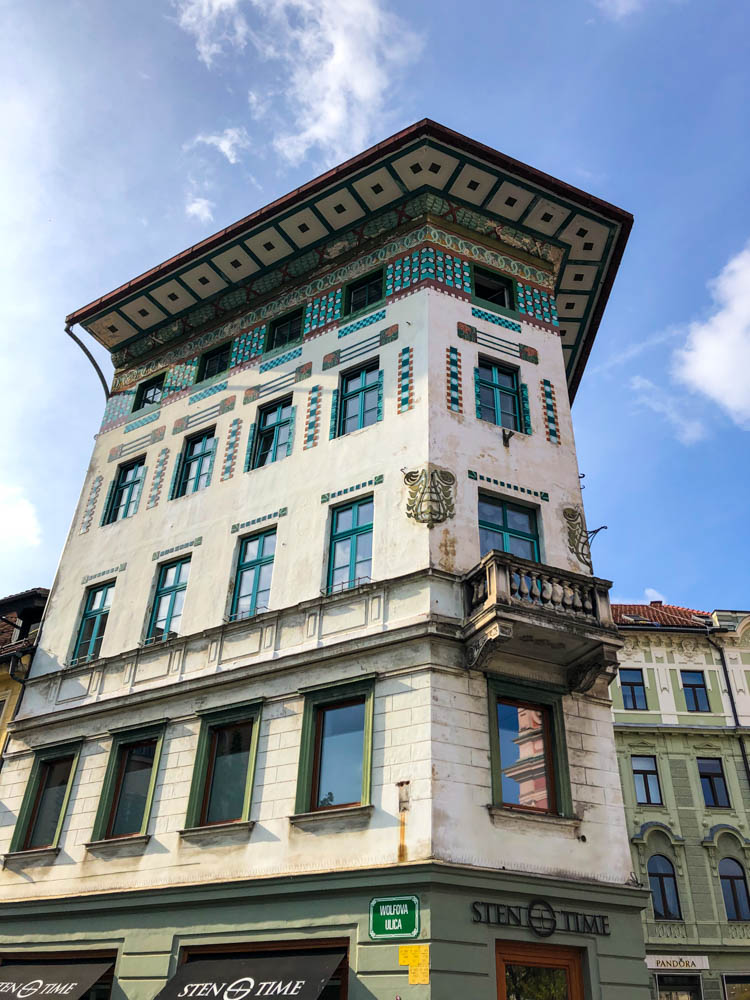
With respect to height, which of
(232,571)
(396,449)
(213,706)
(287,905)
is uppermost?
(396,449)

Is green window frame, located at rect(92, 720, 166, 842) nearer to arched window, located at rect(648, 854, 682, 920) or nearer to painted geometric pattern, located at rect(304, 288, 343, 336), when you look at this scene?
painted geometric pattern, located at rect(304, 288, 343, 336)

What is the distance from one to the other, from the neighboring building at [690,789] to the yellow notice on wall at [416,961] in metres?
21.6

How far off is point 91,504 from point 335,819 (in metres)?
12.8

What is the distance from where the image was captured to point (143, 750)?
17.6 metres

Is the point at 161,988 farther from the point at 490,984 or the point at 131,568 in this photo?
the point at 131,568

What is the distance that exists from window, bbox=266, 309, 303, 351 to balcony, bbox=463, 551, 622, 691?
377 inches

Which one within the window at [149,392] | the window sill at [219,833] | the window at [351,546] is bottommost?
the window sill at [219,833]

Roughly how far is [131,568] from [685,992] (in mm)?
24354

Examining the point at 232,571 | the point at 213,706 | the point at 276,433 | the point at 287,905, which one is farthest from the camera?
the point at 276,433

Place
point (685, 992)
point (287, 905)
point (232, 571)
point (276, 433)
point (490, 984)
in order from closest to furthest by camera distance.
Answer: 1. point (490, 984)
2. point (287, 905)
3. point (232, 571)
4. point (276, 433)
5. point (685, 992)

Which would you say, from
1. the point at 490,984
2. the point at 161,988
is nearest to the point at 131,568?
the point at 161,988

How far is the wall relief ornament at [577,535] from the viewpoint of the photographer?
1691cm

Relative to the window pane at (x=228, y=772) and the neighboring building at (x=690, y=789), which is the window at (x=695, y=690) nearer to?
the neighboring building at (x=690, y=789)

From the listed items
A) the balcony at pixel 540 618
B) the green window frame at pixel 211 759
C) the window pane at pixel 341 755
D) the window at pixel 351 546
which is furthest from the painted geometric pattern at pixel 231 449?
the balcony at pixel 540 618
